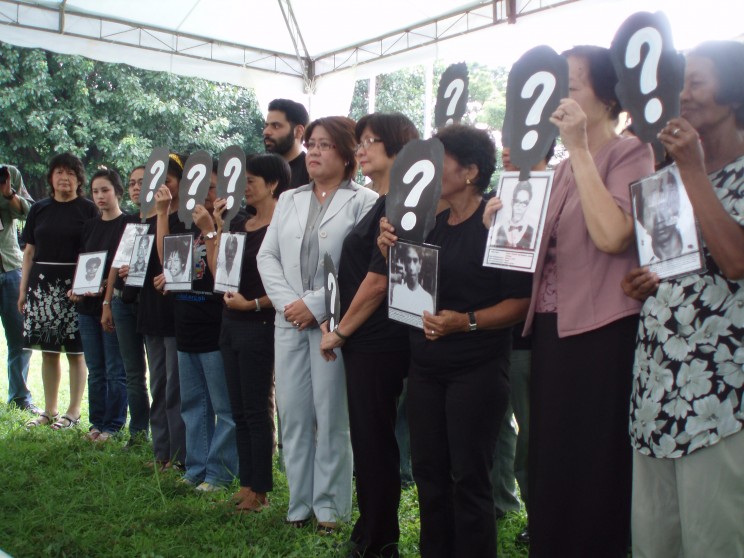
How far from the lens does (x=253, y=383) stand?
10.4 feet

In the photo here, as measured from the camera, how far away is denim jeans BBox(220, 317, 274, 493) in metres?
3.16

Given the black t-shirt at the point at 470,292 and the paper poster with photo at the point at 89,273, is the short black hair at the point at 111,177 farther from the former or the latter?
the black t-shirt at the point at 470,292

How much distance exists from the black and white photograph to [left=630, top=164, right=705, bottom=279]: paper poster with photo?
9.05ft

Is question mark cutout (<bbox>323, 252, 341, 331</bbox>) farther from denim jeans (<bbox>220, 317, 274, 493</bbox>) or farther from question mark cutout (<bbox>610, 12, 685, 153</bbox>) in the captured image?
question mark cutout (<bbox>610, 12, 685, 153</bbox>)

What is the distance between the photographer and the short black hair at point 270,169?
132 inches

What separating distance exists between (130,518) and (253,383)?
760 millimetres

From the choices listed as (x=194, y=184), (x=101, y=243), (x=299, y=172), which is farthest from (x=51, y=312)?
(x=299, y=172)

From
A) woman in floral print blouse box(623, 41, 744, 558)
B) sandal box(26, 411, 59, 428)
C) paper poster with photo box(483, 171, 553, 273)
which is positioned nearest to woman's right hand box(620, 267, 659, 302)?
woman in floral print blouse box(623, 41, 744, 558)

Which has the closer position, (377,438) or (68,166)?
(377,438)

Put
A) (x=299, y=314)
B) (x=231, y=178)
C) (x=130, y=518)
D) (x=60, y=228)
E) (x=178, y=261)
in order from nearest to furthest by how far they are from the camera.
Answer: (x=299, y=314)
(x=130, y=518)
(x=231, y=178)
(x=178, y=261)
(x=60, y=228)

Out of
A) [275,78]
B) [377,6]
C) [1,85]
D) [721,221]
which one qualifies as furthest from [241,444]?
[1,85]

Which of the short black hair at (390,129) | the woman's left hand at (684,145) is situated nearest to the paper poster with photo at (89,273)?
the short black hair at (390,129)

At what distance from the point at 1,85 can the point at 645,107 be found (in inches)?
553

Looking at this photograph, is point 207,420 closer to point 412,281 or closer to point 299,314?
point 299,314
